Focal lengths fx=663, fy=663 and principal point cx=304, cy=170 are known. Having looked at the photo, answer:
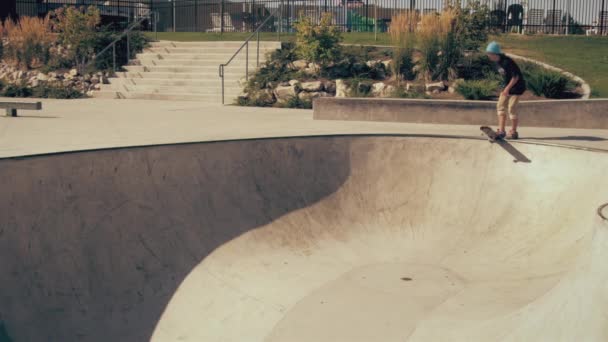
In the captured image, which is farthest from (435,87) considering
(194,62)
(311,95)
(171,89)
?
(194,62)

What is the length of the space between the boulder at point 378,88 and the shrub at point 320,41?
180 cm

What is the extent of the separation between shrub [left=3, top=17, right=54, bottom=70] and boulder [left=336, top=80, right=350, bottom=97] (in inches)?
457

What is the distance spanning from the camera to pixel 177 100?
62.7 feet

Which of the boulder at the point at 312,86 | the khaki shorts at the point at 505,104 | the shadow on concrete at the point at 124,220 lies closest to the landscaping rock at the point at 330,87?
the boulder at the point at 312,86

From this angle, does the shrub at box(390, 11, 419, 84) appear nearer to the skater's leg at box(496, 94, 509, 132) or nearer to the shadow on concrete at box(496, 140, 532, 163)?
the skater's leg at box(496, 94, 509, 132)

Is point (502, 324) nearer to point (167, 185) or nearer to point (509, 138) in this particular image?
point (167, 185)

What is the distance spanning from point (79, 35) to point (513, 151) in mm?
17053

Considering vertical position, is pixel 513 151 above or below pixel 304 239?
above

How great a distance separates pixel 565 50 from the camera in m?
17.6

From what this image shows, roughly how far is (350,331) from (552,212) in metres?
3.07

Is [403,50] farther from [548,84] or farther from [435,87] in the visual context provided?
[548,84]

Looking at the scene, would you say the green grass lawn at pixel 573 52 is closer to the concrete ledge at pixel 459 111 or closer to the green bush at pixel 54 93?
the concrete ledge at pixel 459 111

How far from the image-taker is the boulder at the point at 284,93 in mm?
17156

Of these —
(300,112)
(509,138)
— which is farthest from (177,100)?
(509,138)
